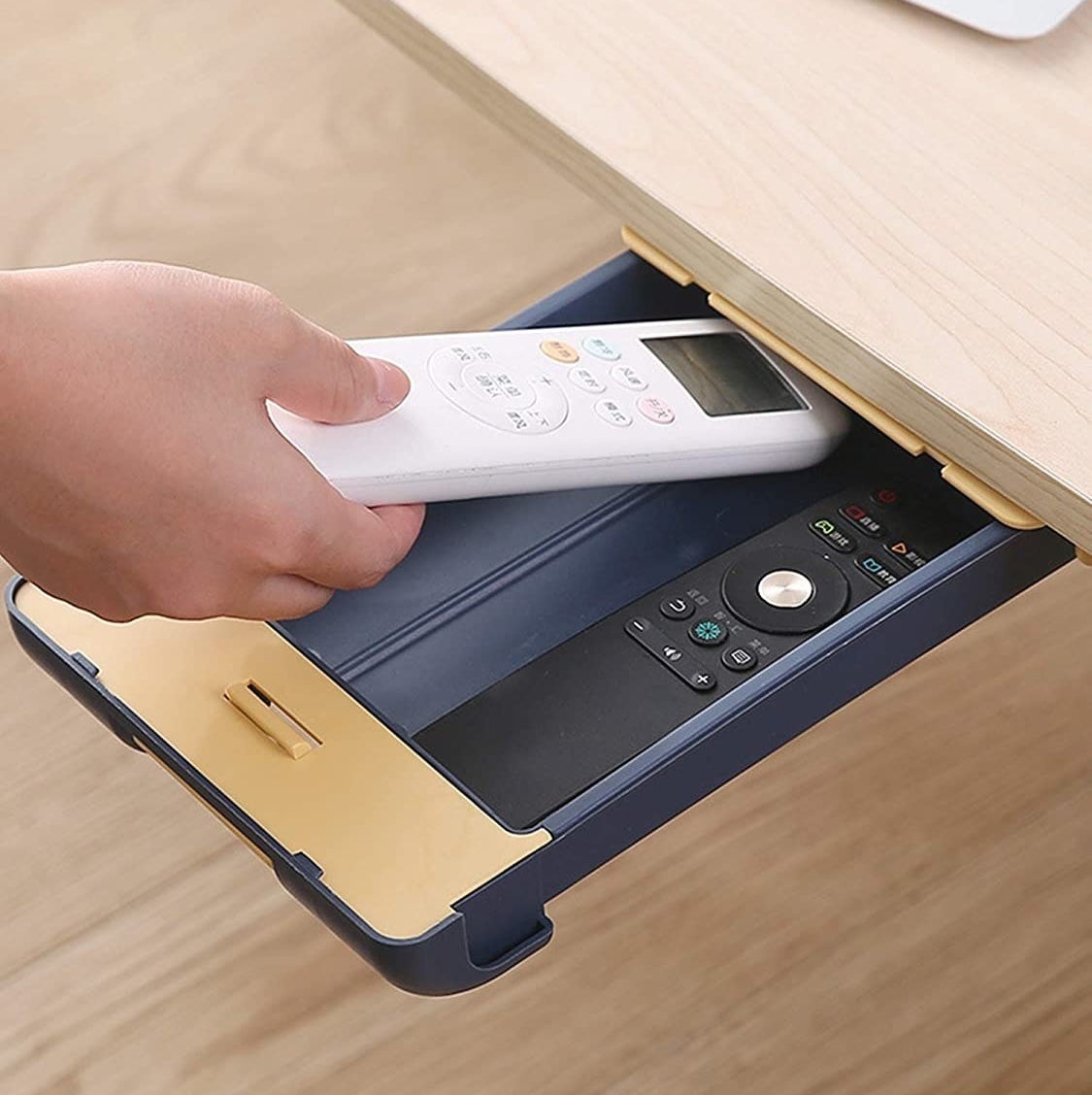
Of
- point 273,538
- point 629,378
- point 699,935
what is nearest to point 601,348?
point 629,378

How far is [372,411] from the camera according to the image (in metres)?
0.59

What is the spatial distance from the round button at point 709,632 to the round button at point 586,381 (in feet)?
0.27

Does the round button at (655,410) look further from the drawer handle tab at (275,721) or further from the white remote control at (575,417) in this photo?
the drawer handle tab at (275,721)

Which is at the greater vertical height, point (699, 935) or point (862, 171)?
point (862, 171)

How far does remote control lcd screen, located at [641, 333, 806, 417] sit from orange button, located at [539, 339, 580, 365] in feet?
0.10

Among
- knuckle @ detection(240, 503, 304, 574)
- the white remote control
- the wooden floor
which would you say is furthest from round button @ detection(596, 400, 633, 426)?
the wooden floor

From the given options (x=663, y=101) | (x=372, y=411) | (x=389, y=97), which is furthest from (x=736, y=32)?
(x=389, y=97)

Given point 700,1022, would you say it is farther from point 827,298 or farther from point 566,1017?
point 827,298

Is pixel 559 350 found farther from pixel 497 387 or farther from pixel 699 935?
pixel 699 935

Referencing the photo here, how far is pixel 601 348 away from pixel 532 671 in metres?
0.11

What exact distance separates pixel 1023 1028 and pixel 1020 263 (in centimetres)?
40

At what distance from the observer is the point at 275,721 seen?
569 mm

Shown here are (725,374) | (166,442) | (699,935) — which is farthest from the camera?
(699,935)

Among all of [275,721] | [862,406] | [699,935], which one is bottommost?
[699,935]
